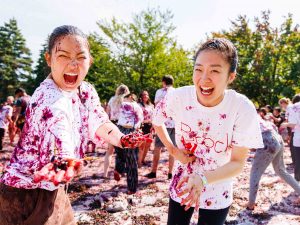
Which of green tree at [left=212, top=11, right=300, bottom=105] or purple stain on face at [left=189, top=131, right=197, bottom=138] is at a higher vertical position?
green tree at [left=212, top=11, right=300, bottom=105]

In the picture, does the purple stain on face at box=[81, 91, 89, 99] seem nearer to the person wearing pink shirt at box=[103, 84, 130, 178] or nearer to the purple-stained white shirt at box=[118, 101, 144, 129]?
the purple-stained white shirt at box=[118, 101, 144, 129]

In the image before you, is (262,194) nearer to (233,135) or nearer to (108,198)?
(108,198)

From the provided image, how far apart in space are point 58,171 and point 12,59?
59135mm

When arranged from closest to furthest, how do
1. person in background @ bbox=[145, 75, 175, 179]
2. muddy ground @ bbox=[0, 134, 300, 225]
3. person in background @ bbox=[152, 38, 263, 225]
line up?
person in background @ bbox=[152, 38, 263, 225]
muddy ground @ bbox=[0, 134, 300, 225]
person in background @ bbox=[145, 75, 175, 179]

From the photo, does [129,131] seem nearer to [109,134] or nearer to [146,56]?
[109,134]

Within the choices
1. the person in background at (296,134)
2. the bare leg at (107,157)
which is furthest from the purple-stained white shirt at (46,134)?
the person in background at (296,134)

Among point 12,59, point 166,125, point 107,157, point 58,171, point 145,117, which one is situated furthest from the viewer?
point 12,59

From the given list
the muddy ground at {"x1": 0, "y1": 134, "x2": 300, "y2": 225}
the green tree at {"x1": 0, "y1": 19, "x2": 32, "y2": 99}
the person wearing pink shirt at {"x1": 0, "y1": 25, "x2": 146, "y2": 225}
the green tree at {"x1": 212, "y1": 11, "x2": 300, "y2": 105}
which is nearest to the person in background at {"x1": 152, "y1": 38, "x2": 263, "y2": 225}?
the person wearing pink shirt at {"x1": 0, "y1": 25, "x2": 146, "y2": 225}

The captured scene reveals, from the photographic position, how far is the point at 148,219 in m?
4.76

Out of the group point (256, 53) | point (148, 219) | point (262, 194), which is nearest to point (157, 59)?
point (256, 53)

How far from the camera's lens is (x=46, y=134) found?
5.19ft

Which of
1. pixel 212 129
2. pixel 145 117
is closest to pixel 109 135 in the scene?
pixel 212 129

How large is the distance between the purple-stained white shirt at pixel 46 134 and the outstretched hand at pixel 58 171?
0.24ft

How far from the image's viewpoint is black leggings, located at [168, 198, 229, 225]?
225cm
